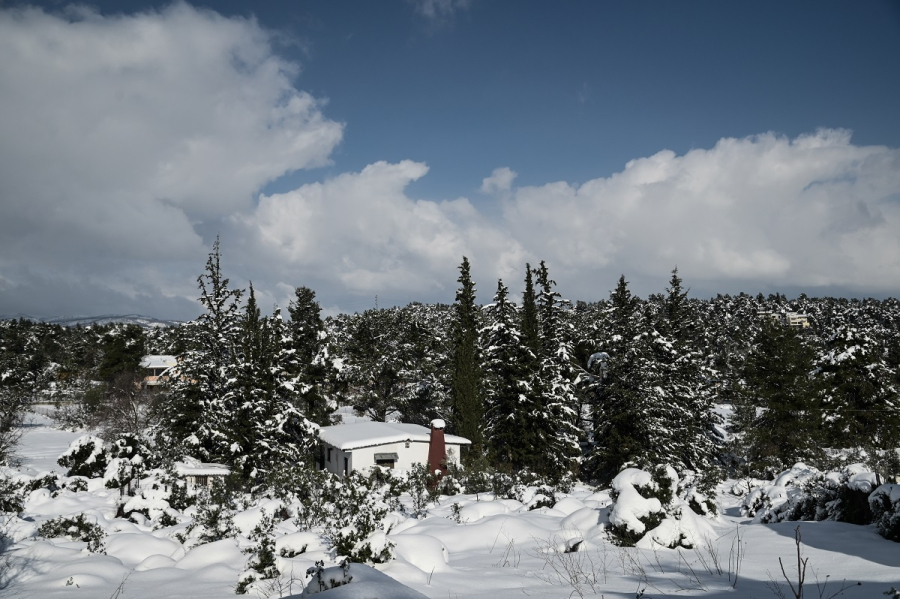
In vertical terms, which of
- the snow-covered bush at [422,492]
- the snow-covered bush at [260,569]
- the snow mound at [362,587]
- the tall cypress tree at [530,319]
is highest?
the tall cypress tree at [530,319]

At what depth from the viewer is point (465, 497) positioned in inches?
755

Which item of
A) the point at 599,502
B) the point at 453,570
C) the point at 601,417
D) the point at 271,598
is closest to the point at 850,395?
the point at 601,417

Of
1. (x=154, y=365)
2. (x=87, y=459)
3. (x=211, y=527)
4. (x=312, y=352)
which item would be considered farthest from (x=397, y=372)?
(x=154, y=365)

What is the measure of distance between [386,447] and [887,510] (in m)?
23.8

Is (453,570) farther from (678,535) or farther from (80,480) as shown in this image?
(80,480)

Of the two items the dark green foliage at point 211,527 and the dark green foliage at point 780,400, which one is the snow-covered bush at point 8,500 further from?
the dark green foliage at point 780,400

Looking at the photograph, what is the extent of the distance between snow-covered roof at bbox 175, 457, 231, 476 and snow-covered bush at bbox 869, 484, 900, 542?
24956 millimetres

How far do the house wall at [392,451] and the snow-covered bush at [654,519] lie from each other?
1873 cm

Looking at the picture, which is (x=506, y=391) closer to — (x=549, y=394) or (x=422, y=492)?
(x=549, y=394)

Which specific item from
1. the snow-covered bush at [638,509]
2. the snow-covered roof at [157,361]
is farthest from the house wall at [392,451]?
the snow-covered roof at [157,361]

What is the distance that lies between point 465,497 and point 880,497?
12.8m

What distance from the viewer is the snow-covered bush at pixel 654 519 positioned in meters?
9.43

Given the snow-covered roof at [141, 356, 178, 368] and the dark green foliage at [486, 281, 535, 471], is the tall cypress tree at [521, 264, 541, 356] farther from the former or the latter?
the snow-covered roof at [141, 356, 178, 368]

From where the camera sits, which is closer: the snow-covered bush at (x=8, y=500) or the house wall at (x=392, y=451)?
the snow-covered bush at (x=8, y=500)
